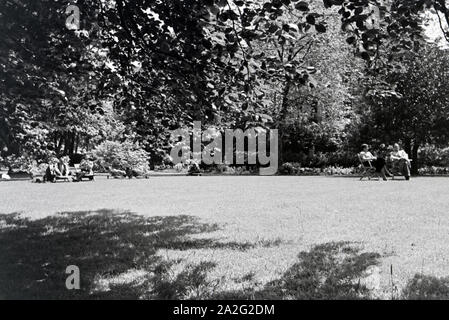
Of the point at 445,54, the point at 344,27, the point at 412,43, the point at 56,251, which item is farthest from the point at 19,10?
the point at 445,54

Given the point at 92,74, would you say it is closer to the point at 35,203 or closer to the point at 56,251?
the point at 56,251

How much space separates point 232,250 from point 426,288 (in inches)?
118

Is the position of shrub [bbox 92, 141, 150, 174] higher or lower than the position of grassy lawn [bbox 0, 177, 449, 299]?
higher

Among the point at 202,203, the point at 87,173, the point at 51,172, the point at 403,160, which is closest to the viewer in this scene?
the point at 202,203

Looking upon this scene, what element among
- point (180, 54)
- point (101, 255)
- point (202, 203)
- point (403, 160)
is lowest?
point (101, 255)

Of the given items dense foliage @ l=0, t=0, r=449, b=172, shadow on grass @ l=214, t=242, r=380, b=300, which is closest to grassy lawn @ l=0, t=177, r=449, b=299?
shadow on grass @ l=214, t=242, r=380, b=300

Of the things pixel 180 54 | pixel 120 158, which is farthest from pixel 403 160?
pixel 120 158

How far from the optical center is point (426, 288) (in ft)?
16.1

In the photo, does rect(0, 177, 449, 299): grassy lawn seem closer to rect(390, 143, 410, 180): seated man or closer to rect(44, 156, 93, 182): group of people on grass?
rect(390, 143, 410, 180): seated man

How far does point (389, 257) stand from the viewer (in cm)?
626

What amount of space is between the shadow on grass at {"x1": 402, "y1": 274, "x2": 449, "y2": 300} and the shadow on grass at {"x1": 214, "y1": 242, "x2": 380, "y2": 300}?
0.45m

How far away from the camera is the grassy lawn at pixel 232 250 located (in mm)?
5129

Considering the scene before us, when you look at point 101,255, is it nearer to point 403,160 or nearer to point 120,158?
point 403,160

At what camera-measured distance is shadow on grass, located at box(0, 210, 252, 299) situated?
5.16 meters
